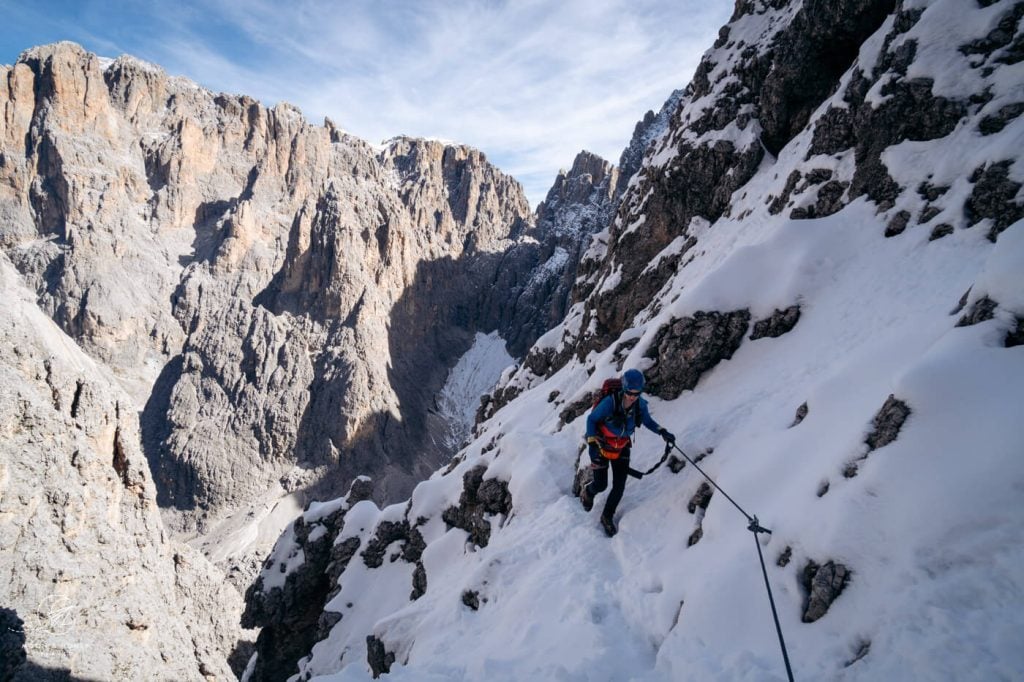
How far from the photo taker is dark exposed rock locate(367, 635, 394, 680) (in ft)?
39.2

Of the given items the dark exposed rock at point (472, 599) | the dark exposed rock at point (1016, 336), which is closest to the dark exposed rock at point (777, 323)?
the dark exposed rock at point (1016, 336)

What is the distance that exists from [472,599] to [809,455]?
25.2 feet

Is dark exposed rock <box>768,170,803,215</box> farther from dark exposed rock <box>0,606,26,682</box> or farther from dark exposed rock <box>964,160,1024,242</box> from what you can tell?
dark exposed rock <box>0,606,26,682</box>

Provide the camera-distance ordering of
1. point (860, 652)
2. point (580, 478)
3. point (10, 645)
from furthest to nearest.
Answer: point (10, 645), point (580, 478), point (860, 652)

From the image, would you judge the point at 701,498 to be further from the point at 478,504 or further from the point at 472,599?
the point at 478,504

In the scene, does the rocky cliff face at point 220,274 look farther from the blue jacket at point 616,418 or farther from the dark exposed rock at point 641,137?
the blue jacket at point 616,418

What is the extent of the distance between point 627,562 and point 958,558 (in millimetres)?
5078

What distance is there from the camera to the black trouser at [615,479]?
945cm

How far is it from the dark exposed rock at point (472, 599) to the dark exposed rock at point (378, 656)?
106 inches

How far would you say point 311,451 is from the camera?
263 ft

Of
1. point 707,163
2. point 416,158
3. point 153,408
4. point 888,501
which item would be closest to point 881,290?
point 888,501

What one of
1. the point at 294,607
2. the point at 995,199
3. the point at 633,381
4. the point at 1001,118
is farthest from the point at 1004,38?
the point at 294,607

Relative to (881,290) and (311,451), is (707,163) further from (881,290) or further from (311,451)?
(311,451)

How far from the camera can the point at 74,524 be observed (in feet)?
72.1
